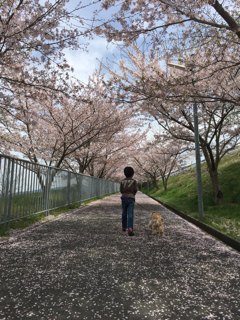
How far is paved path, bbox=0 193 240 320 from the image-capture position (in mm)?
2223

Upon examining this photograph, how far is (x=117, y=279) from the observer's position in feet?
9.77

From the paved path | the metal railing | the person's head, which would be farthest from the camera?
the person's head

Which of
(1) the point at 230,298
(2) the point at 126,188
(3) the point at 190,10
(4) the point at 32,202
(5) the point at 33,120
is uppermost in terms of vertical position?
(3) the point at 190,10

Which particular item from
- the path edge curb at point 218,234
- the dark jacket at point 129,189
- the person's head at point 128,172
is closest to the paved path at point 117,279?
the path edge curb at point 218,234

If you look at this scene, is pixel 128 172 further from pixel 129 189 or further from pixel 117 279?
pixel 117 279

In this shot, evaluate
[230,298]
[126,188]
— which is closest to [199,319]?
[230,298]

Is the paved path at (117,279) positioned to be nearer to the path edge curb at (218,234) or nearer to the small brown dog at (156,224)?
the path edge curb at (218,234)

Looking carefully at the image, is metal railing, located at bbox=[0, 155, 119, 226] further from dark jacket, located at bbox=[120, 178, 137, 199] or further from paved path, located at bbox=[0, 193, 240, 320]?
dark jacket, located at bbox=[120, 178, 137, 199]

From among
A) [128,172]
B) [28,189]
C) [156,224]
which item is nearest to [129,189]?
[128,172]

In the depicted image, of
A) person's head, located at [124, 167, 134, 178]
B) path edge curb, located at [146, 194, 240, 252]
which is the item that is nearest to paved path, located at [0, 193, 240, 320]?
path edge curb, located at [146, 194, 240, 252]

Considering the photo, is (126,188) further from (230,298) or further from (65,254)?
(230,298)

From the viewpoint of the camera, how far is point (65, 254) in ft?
13.2

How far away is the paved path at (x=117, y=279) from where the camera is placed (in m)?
2.22

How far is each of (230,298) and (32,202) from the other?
5.88m
